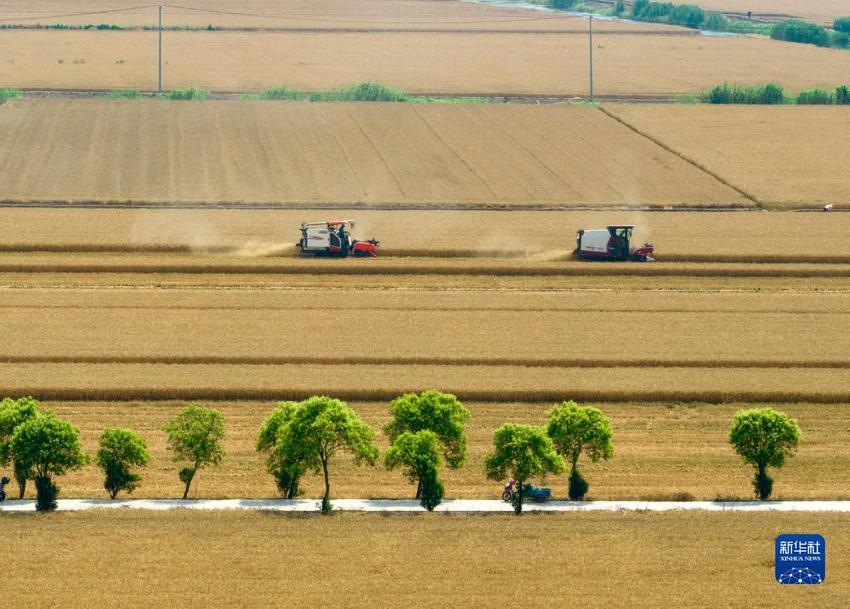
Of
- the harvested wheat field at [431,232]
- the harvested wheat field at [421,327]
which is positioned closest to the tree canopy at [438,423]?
the harvested wheat field at [421,327]

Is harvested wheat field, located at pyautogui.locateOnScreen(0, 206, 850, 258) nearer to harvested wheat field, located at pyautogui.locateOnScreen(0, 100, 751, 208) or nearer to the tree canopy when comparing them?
harvested wheat field, located at pyautogui.locateOnScreen(0, 100, 751, 208)

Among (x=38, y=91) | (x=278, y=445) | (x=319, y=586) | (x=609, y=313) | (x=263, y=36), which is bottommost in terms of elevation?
(x=319, y=586)

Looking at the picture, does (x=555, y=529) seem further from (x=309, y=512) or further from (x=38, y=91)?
(x=38, y=91)

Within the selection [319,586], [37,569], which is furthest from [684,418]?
[37,569]

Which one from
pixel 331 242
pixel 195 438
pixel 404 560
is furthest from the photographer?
pixel 331 242

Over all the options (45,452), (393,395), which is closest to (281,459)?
(45,452)

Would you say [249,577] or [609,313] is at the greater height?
[609,313]

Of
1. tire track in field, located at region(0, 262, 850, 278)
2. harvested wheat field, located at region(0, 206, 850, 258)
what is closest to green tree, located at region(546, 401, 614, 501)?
tire track in field, located at region(0, 262, 850, 278)

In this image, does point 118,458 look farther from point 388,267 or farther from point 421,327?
point 388,267
